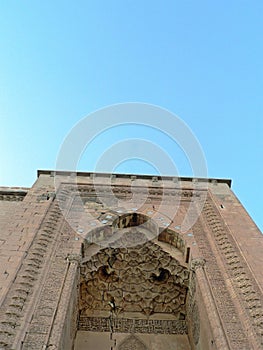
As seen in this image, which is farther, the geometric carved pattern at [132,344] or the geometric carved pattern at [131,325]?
the geometric carved pattern at [131,325]

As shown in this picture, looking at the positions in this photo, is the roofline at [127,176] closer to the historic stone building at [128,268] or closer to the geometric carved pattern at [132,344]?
the historic stone building at [128,268]

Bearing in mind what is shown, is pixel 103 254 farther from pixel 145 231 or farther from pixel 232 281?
pixel 232 281

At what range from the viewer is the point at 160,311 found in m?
7.78

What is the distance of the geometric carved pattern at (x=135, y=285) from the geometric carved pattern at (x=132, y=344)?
0.66 meters

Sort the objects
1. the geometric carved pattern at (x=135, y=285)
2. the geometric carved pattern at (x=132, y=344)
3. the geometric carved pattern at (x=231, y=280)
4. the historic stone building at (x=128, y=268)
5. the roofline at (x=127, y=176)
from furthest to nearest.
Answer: the roofline at (x=127, y=176) < the geometric carved pattern at (x=135, y=285) < the geometric carved pattern at (x=132, y=344) < the historic stone building at (x=128, y=268) < the geometric carved pattern at (x=231, y=280)

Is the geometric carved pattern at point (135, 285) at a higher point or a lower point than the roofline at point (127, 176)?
lower

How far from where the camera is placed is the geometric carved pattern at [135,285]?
769cm

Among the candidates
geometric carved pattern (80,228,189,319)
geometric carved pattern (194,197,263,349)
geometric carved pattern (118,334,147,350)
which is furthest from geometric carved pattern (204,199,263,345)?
geometric carved pattern (118,334,147,350)

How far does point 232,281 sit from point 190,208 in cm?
296

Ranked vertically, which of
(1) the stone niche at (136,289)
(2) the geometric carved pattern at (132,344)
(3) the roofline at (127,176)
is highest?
(3) the roofline at (127,176)

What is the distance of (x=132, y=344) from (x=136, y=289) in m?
1.07

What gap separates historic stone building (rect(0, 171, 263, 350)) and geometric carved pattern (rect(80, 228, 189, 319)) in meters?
0.02

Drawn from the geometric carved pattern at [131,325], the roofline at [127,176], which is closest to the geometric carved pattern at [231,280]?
the geometric carved pattern at [131,325]

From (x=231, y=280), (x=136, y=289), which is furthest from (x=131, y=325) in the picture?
(x=231, y=280)
